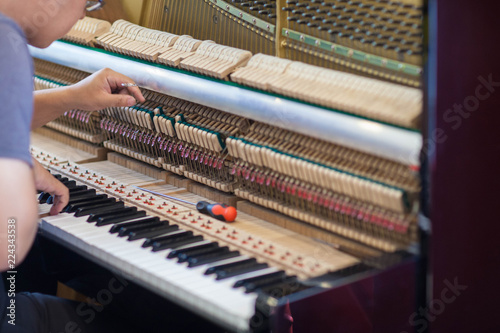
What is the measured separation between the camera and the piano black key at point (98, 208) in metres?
3.06

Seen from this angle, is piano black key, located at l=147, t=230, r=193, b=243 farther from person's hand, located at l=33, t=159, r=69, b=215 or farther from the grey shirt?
the grey shirt

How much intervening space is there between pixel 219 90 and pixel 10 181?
3.95 ft

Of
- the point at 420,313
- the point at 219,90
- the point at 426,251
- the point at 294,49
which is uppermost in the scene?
the point at 294,49

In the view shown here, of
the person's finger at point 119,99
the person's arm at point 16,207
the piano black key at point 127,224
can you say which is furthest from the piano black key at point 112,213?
the person's arm at point 16,207

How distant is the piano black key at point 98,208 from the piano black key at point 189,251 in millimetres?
Answer: 584

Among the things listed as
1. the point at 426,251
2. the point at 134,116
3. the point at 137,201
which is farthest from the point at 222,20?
the point at 426,251

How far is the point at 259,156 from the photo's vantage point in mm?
2832

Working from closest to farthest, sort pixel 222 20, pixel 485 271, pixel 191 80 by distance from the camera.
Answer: pixel 485 271, pixel 191 80, pixel 222 20

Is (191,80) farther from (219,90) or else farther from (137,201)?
(137,201)

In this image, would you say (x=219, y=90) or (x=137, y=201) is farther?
(x=137, y=201)

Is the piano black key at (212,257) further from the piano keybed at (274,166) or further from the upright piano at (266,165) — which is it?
the piano keybed at (274,166)

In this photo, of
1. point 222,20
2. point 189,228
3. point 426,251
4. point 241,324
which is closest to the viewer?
point 241,324

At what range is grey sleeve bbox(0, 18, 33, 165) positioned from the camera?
189 cm

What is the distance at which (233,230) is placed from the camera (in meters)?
2.82
